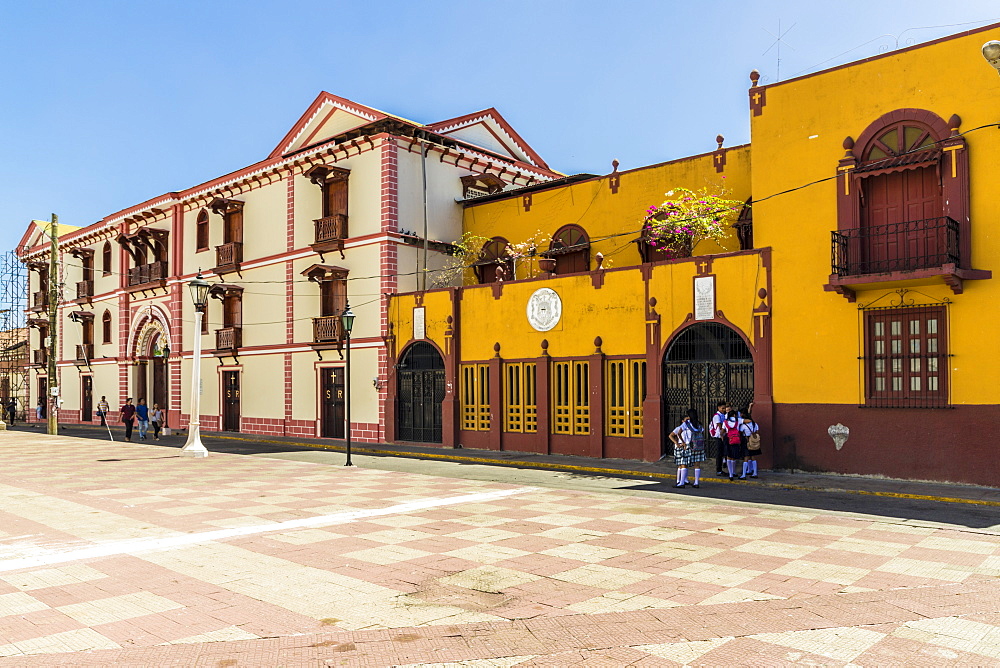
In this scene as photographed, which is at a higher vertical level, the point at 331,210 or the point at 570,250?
the point at 331,210

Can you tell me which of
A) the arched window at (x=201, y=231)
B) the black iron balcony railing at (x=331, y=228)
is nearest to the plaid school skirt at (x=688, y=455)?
the black iron balcony railing at (x=331, y=228)

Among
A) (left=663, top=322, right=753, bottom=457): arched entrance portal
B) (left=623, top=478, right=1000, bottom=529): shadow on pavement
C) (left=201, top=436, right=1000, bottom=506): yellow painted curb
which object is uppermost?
(left=663, top=322, right=753, bottom=457): arched entrance portal

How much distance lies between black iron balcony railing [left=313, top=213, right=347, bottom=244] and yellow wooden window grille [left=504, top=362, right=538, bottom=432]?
8.39m

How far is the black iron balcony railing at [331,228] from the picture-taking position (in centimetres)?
2697

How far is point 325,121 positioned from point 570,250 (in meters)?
11.5

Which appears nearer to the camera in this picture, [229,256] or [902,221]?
[902,221]

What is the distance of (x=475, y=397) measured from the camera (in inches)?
914

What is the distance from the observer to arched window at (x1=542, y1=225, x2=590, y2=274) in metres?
24.5

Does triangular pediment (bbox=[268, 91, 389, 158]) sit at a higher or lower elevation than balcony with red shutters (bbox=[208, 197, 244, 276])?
higher

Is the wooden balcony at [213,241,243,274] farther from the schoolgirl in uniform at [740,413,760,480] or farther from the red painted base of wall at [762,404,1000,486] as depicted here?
the red painted base of wall at [762,404,1000,486]

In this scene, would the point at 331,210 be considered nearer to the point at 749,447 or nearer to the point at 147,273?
the point at 147,273

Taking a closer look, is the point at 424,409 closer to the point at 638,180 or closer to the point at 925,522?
the point at 638,180

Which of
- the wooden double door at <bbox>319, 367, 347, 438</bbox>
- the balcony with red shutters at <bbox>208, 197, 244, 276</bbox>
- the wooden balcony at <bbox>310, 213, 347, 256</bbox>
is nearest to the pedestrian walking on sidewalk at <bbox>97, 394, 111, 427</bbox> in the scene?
the balcony with red shutters at <bbox>208, 197, 244, 276</bbox>

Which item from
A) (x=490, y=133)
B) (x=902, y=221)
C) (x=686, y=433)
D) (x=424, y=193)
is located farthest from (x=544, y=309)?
(x=490, y=133)
